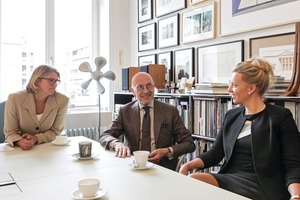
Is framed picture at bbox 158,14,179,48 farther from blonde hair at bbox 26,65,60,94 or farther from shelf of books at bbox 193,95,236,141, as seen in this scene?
blonde hair at bbox 26,65,60,94

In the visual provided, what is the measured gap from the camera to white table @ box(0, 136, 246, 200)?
1.11 m

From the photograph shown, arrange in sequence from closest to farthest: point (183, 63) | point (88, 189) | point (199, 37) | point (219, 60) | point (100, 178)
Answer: point (88, 189), point (100, 178), point (219, 60), point (199, 37), point (183, 63)

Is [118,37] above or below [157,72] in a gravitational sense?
above

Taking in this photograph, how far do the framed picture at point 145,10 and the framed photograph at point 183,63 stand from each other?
0.80 meters

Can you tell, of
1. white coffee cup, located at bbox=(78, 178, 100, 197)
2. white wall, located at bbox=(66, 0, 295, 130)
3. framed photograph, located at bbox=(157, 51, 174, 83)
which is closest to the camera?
white coffee cup, located at bbox=(78, 178, 100, 197)

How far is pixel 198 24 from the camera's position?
297 centimetres

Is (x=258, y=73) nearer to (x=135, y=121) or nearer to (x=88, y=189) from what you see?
(x=135, y=121)

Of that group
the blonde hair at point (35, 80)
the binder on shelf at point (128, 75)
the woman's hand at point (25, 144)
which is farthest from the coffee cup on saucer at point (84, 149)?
the binder on shelf at point (128, 75)

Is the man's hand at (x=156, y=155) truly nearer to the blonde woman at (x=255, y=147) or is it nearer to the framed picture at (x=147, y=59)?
the blonde woman at (x=255, y=147)

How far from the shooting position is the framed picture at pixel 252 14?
2.14m

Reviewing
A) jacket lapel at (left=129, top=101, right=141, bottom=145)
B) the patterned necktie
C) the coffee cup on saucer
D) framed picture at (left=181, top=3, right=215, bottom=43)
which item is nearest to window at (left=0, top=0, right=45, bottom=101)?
framed picture at (left=181, top=3, right=215, bottom=43)

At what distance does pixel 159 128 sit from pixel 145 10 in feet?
7.41

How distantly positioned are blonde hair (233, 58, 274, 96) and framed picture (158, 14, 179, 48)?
1.59m

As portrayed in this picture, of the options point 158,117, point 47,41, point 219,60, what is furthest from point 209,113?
point 47,41
